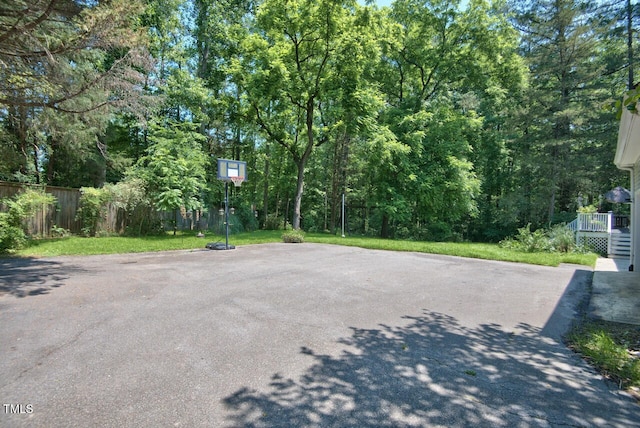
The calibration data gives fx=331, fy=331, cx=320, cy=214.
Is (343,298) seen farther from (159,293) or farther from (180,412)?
(180,412)

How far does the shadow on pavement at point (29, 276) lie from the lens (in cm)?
516

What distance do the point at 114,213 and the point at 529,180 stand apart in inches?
896

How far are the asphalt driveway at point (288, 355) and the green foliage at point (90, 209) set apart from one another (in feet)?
18.3

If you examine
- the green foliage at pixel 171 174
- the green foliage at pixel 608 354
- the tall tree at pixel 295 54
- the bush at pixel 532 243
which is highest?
the tall tree at pixel 295 54

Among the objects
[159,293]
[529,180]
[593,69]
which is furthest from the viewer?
[529,180]

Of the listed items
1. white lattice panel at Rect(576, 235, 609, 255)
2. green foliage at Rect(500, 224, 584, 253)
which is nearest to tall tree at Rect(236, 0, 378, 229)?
green foliage at Rect(500, 224, 584, 253)

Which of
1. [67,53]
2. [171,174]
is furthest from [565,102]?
[67,53]

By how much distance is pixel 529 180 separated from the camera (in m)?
21.0

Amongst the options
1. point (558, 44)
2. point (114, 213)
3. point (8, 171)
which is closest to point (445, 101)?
point (558, 44)

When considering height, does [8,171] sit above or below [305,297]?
above

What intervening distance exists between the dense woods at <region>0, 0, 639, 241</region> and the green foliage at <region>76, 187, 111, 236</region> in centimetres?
92

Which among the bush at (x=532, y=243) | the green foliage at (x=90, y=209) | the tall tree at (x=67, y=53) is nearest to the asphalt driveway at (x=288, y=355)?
the tall tree at (x=67, y=53)

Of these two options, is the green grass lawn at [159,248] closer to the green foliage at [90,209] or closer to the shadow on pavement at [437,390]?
the green foliage at [90,209]

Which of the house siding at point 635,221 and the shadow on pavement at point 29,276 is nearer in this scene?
the shadow on pavement at point 29,276
